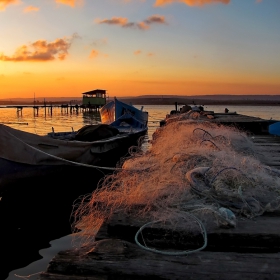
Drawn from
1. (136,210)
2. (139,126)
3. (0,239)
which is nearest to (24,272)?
(0,239)

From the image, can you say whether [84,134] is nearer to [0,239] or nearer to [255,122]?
[255,122]

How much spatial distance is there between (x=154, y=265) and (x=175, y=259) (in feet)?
0.59

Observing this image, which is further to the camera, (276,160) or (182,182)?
(276,160)

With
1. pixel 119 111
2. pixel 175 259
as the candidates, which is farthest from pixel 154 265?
pixel 119 111

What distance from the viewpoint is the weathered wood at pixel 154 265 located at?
7.18ft

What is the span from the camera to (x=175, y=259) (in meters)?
2.38

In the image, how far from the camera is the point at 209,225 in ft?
9.27

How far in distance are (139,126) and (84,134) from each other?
31.1 feet

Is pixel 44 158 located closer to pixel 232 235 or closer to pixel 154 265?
pixel 232 235

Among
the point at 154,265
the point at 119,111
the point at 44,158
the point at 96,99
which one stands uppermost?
the point at 96,99

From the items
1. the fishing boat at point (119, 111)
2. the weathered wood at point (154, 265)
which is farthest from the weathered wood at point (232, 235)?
the fishing boat at point (119, 111)

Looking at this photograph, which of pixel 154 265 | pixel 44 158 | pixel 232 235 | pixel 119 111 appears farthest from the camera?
pixel 119 111

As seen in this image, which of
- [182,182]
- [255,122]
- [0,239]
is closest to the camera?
[182,182]

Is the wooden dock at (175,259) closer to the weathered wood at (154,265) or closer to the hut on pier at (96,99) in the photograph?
the weathered wood at (154,265)
